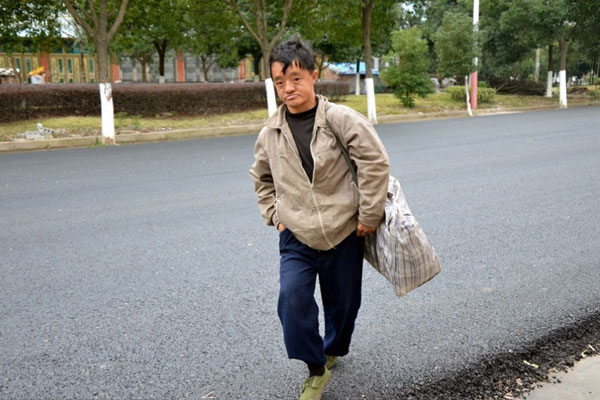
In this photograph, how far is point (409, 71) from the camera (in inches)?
919

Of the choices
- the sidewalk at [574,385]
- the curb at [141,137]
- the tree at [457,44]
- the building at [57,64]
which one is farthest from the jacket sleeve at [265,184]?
the building at [57,64]

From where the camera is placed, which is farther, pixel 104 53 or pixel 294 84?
pixel 104 53

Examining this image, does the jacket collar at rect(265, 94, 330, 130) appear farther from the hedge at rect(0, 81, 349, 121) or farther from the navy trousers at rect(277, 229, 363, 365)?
Answer: the hedge at rect(0, 81, 349, 121)

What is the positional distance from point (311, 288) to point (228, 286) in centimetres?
194

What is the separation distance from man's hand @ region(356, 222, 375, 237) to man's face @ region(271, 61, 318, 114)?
60 centimetres

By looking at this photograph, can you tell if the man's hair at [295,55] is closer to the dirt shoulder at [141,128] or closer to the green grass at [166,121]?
the dirt shoulder at [141,128]

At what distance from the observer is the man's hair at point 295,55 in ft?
8.70

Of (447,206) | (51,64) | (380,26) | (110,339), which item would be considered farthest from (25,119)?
(51,64)

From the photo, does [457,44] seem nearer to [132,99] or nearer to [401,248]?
[132,99]

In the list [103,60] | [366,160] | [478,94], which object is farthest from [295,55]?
[478,94]

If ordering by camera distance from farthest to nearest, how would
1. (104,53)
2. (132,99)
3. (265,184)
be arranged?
(132,99), (104,53), (265,184)

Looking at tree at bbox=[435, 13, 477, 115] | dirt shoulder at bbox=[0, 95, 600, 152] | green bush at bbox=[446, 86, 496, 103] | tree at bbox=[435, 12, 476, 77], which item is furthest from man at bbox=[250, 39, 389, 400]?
A: green bush at bbox=[446, 86, 496, 103]

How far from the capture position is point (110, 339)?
12.2ft

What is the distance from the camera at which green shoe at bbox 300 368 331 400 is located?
2898 mm
